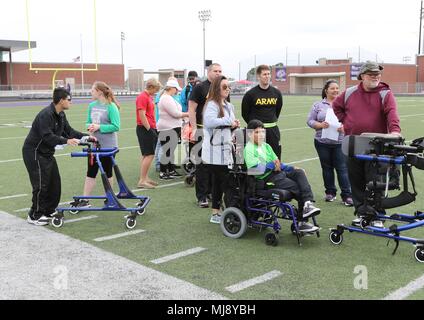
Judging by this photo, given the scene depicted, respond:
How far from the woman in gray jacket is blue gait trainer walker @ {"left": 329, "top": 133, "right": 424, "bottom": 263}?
4.51ft

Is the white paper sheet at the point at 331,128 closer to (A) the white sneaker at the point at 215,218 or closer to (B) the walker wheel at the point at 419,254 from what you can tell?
(A) the white sneaker at the point at 215,218

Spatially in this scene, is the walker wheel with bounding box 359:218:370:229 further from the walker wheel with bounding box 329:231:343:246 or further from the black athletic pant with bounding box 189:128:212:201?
the black athletic pant with bounding box 189:128:212:201

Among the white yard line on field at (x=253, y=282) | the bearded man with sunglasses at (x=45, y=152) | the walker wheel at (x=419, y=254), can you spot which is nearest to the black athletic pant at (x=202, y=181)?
the bearded man with sunglasses at (x=45, y=152)

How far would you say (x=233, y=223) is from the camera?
541 cm

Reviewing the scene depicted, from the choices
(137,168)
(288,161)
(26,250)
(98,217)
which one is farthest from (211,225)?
(288,161)

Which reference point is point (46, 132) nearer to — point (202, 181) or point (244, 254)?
point (202, 181)

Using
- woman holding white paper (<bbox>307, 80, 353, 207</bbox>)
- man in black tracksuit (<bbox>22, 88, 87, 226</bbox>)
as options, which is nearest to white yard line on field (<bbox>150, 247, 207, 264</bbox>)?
man in black tracksuit (<bbox>22, 88, 87, 226</bbox>)

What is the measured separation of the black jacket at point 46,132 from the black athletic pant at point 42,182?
87mm

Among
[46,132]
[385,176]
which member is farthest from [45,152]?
[385,176]

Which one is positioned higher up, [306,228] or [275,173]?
[275,173]

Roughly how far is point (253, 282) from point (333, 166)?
3372mm

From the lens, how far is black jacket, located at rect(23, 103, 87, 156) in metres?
5.70
